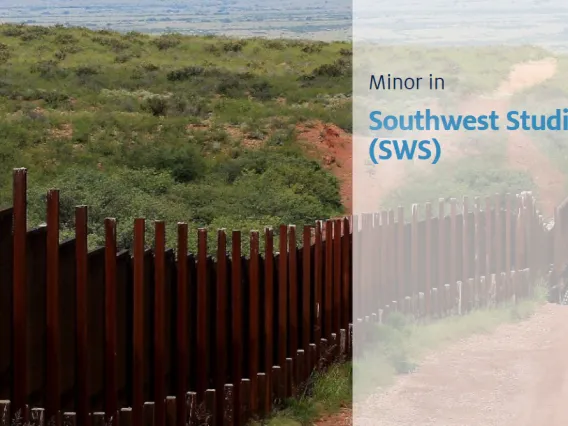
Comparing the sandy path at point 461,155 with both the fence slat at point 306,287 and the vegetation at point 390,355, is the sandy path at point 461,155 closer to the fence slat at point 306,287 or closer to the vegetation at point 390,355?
the vegetation at point 390,355

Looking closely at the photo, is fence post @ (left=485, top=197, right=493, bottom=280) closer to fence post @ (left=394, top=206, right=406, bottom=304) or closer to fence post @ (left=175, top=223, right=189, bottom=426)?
fence post @ (left=394, top=206, right=406, bottom=304)

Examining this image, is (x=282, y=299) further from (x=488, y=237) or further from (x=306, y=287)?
(x=488, y=237)

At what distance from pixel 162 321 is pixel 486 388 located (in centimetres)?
301

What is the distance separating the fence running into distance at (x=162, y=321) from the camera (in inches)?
215

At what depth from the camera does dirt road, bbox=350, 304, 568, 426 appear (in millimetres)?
7602

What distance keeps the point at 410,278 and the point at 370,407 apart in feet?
10.0

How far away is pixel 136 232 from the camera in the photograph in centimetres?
600

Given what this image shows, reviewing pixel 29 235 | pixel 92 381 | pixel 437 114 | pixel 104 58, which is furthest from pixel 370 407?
pixel 104 58

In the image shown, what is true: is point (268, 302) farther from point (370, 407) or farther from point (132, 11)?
point (132, 11)

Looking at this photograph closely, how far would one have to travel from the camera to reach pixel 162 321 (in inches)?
242

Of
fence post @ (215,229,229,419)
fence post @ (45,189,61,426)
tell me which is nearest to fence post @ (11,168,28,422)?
fence post @ (45,189,61,426)

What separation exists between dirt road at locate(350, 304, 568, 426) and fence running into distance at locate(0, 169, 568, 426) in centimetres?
62

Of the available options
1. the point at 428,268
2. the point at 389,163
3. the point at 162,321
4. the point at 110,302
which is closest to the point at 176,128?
the point at 389,163

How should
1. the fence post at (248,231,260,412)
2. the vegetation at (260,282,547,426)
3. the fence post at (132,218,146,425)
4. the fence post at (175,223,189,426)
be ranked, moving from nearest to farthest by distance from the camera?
the fence post at (132,218,146,425)
the fence post at (175,223,189,426)
the fence post at (248,231,260,412)
the vegetation at (260,282,547,426)
